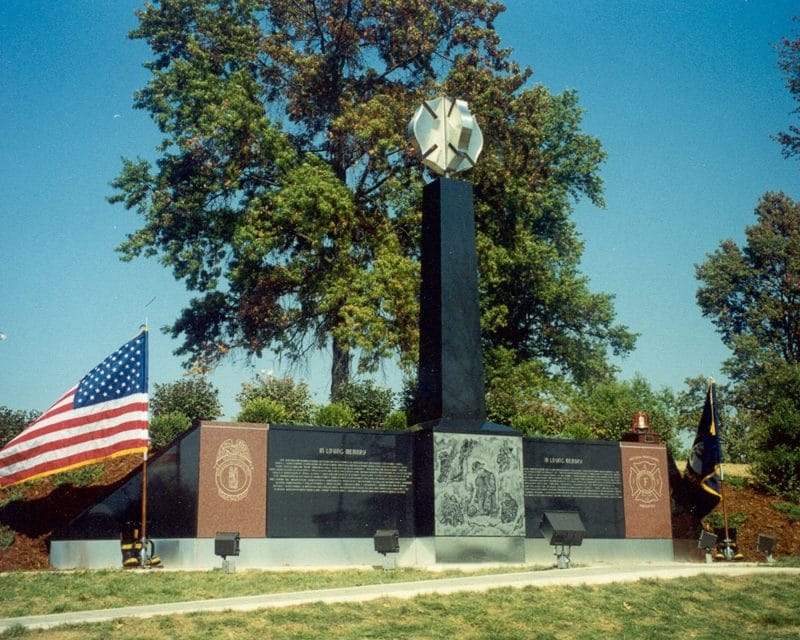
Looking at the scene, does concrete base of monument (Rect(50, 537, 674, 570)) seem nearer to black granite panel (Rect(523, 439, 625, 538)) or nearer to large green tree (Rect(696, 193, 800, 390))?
black granite panel (Rect(523, 439, 625, 538))

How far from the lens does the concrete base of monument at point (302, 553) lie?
1586 centimetres

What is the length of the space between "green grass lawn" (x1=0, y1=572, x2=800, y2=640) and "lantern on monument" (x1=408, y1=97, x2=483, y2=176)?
9277 mm

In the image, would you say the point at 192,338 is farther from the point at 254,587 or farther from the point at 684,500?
the point at 254,587

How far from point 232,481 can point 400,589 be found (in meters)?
5.52

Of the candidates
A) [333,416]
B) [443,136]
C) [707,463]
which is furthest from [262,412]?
[707,463]

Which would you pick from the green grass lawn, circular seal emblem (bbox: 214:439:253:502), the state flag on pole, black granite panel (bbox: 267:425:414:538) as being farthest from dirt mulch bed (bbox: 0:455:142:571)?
the state flag on pole

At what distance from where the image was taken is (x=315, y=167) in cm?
2767

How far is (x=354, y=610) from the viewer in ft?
33.7

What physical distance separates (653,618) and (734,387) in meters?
Answer: 35.9

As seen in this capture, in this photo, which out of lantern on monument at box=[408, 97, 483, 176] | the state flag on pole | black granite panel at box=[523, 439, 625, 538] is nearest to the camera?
lantern on monument at box=[408, 97, 483, 176]

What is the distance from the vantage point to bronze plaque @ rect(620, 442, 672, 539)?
66.9 ft

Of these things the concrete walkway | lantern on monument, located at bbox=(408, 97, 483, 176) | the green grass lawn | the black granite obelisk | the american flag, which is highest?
lantern on monument, located at bbox=(408, 97, 483, 176)

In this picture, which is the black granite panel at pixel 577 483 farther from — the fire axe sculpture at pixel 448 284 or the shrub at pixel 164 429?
the shrub at pixel 164 429

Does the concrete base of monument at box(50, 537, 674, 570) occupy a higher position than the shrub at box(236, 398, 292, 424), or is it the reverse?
the shrub at box(236, 398, 292, 424)
